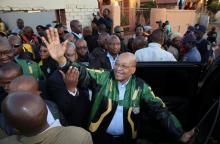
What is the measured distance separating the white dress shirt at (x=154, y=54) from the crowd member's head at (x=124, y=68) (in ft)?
4.77

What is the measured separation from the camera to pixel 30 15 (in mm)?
9445

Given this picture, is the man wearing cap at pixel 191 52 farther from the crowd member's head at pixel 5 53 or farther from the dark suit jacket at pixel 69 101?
the crowd member's head at pixel 5 53

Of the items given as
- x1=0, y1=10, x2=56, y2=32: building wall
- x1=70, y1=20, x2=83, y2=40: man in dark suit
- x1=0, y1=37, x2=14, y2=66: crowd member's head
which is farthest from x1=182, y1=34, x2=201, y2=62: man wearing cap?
x1=0, y1=10, x2=56, y2=32: building wall

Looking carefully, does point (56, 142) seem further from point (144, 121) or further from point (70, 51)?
point (70, 51)

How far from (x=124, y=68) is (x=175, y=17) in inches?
614

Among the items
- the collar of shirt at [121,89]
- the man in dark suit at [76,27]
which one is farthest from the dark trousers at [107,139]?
the man in dark suit at [76,27]

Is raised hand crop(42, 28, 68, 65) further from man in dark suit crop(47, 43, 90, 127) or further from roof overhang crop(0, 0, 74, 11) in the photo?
roof overhang crop(0, 0, 74, 11)

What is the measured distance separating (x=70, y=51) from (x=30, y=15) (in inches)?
228

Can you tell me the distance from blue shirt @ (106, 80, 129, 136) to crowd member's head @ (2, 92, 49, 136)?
1546mm

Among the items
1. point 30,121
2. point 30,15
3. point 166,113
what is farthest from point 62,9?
point 30,121

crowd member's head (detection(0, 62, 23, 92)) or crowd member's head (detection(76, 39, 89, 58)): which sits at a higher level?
crowd member's head (detection(0, 62, 23, 92))

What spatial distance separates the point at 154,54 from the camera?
477cm

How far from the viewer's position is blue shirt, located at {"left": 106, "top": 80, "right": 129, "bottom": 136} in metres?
3.29

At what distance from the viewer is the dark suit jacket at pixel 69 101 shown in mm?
3318
